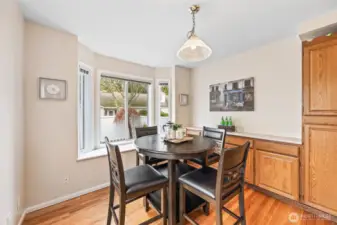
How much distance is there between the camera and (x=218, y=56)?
3.42m

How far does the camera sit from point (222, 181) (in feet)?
4.42

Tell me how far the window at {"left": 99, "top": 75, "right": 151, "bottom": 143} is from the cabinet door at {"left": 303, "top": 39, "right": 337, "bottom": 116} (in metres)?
3.06

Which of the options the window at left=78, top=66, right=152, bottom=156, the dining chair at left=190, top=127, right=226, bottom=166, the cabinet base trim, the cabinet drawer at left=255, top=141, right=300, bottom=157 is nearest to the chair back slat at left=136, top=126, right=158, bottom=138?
the window at left=78, top=66, right=152, bottom=156

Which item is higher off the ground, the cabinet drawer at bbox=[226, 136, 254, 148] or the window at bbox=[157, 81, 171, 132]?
the window at bbox=[157, 81, 171, 132]

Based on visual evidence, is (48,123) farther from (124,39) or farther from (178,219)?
(178,219)

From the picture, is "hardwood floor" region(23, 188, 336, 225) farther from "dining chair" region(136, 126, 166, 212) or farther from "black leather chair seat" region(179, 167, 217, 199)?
"black leather chair seat" region(179, 167, 217, 199)

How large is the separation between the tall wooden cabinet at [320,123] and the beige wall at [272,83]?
1.46ft

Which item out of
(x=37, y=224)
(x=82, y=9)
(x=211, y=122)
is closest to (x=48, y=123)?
(x=37, y=224)

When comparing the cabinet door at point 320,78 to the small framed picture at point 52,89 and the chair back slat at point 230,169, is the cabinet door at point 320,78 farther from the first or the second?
the small framed picture at point 52,89

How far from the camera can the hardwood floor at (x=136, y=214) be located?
1.92 meters

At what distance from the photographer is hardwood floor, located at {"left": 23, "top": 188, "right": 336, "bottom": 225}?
→ 75.5 inches

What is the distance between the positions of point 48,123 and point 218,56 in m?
3.17

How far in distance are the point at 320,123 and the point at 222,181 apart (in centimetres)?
153
